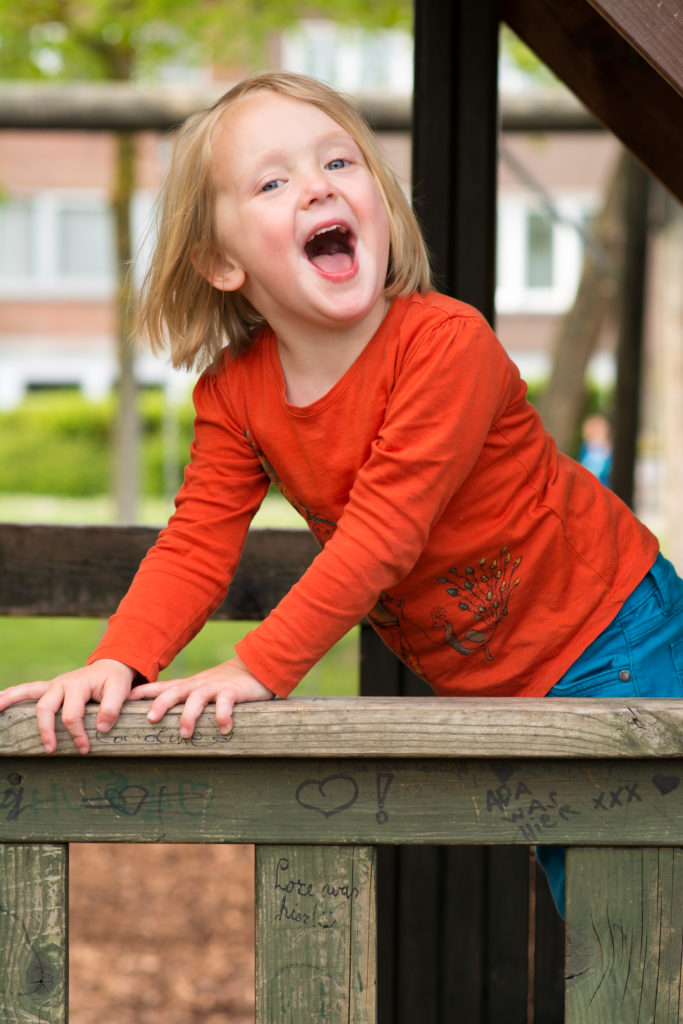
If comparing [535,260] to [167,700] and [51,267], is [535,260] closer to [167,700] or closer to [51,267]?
[51,267]

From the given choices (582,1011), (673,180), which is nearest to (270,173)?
(673,180)

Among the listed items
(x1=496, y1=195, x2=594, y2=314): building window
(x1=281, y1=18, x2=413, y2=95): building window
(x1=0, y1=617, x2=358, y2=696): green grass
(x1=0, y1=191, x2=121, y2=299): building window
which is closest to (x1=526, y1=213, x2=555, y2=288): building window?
(x1=496, y1=195, x2=594, y2=314): building window

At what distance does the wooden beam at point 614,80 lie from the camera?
2.02 metres

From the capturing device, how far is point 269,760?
131cm

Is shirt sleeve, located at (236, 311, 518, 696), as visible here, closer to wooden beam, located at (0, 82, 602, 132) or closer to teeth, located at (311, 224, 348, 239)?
teeth, located at (311, 224, 348, 239)

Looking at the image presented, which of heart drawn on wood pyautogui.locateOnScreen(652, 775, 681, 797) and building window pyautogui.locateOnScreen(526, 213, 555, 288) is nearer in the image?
heart drawn on wood pyautogui.locateOnScreen(652, 775, 681, 797)

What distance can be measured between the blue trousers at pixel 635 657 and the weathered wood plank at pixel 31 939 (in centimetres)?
77

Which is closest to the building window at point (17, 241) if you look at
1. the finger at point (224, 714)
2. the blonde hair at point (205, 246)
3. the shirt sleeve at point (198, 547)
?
the blonde hair at point (205, 246)

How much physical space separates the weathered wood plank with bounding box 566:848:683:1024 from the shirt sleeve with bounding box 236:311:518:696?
1.35 feet

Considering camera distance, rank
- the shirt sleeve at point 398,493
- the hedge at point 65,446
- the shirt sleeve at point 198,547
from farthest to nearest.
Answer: the hedge at point 65,446, the shirt sleeve at point 198,547, the shirt sleeve at point 398,493

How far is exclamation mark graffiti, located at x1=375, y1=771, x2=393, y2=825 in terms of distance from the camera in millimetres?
1308

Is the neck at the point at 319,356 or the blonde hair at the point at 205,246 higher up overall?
the blonde hair at the point at 205,246

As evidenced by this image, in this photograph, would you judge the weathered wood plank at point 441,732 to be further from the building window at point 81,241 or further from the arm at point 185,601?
the building window at point 81,241

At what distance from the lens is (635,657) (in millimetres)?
1775
